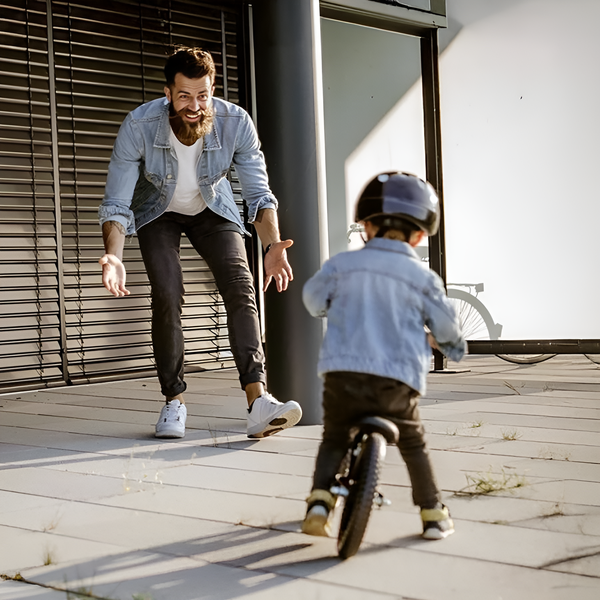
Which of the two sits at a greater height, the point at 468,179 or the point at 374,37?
the point at 374,37

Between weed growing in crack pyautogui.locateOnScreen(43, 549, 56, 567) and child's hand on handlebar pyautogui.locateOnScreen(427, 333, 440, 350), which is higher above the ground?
child's hand on handlebar pyautogui.locateOnScreen(427, 333, 440, 350)

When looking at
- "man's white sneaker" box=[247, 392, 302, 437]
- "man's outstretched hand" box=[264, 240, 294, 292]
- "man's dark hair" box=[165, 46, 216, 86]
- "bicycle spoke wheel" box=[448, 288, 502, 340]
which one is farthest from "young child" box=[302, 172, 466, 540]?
"bicycle spoke wheel" box=[448, 288, 502, 340]

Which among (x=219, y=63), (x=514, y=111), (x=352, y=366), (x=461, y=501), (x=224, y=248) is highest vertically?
(x=219, y=63)

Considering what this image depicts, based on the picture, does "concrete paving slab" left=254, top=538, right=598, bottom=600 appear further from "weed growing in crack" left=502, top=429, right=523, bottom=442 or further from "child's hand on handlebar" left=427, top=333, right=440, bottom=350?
"weed growing in crack" left=502, top=429, right=523, bottom=442

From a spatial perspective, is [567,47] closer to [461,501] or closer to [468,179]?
[468,179]

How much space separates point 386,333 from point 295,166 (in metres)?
1.82

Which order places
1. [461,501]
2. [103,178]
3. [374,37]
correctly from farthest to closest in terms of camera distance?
[374,37], [103,178], [461,501]

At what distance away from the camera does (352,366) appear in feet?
6.84

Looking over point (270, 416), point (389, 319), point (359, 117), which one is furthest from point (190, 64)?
point (359, 117)

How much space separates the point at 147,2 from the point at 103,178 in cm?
127

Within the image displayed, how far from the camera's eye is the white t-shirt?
3588 millimetres

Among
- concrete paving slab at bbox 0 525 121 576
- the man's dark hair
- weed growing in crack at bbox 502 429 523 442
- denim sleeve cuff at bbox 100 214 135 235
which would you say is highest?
the man's dark hair

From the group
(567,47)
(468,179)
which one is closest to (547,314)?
(468,179)

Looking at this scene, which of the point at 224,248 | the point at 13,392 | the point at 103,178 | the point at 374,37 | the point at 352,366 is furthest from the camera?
the point at 374,37
